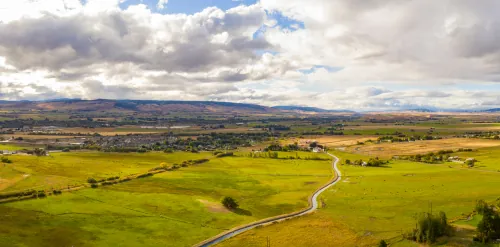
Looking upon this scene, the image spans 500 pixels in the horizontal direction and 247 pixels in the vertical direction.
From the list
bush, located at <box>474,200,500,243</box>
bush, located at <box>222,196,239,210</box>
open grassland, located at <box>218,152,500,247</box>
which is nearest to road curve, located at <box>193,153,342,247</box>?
open grassland, located at <box>218,152,500,247</box>

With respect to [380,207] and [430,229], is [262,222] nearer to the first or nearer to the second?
[380,207]

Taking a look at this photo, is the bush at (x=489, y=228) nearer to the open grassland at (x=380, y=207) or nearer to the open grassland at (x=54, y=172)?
the open grassland at (x=380, y=207)

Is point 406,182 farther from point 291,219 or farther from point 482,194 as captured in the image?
point 291,219

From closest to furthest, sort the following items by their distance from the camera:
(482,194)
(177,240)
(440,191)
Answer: (177,240) < (482,194) < (440,191)

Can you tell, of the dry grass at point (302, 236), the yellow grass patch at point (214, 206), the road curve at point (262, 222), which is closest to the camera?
the dry grass at point (302, 236)

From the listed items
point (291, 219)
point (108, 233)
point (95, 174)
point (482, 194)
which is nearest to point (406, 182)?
point (482, 194)

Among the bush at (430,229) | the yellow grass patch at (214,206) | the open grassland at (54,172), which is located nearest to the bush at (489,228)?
the bush at (430,229)

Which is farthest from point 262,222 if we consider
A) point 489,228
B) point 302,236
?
point 489,228

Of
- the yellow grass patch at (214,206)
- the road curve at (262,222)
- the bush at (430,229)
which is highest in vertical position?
the bush at (430,229)
